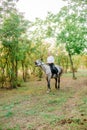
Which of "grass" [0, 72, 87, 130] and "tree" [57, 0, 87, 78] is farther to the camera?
"tree" [57, 0, 87, 78]

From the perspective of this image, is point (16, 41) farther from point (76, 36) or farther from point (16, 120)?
point (16, 120)

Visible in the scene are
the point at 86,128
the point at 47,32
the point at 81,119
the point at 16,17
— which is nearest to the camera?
the point at 86,128

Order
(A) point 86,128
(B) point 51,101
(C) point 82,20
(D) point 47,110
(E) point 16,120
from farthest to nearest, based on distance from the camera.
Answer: (C) point 82,20, (B) point 51,101, (D) point 47,110, (E) point 16,120, (A) point 86,128

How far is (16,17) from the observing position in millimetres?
19391

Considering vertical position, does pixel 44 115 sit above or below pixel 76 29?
below

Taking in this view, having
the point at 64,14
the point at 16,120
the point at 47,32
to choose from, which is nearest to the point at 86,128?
the point at 16,120

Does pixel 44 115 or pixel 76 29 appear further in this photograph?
pixel 76 29

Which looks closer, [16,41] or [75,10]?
[75,10]

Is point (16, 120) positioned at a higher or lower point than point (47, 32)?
lower

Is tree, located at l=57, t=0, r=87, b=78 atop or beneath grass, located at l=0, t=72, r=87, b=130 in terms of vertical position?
atop

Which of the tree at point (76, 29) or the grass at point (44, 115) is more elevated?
the tree at point (76, 29)

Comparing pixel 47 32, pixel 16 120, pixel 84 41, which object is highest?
pixel 47 32

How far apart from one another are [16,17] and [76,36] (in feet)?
15.5

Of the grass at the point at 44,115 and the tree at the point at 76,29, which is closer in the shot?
the grass at the point at 44,115
